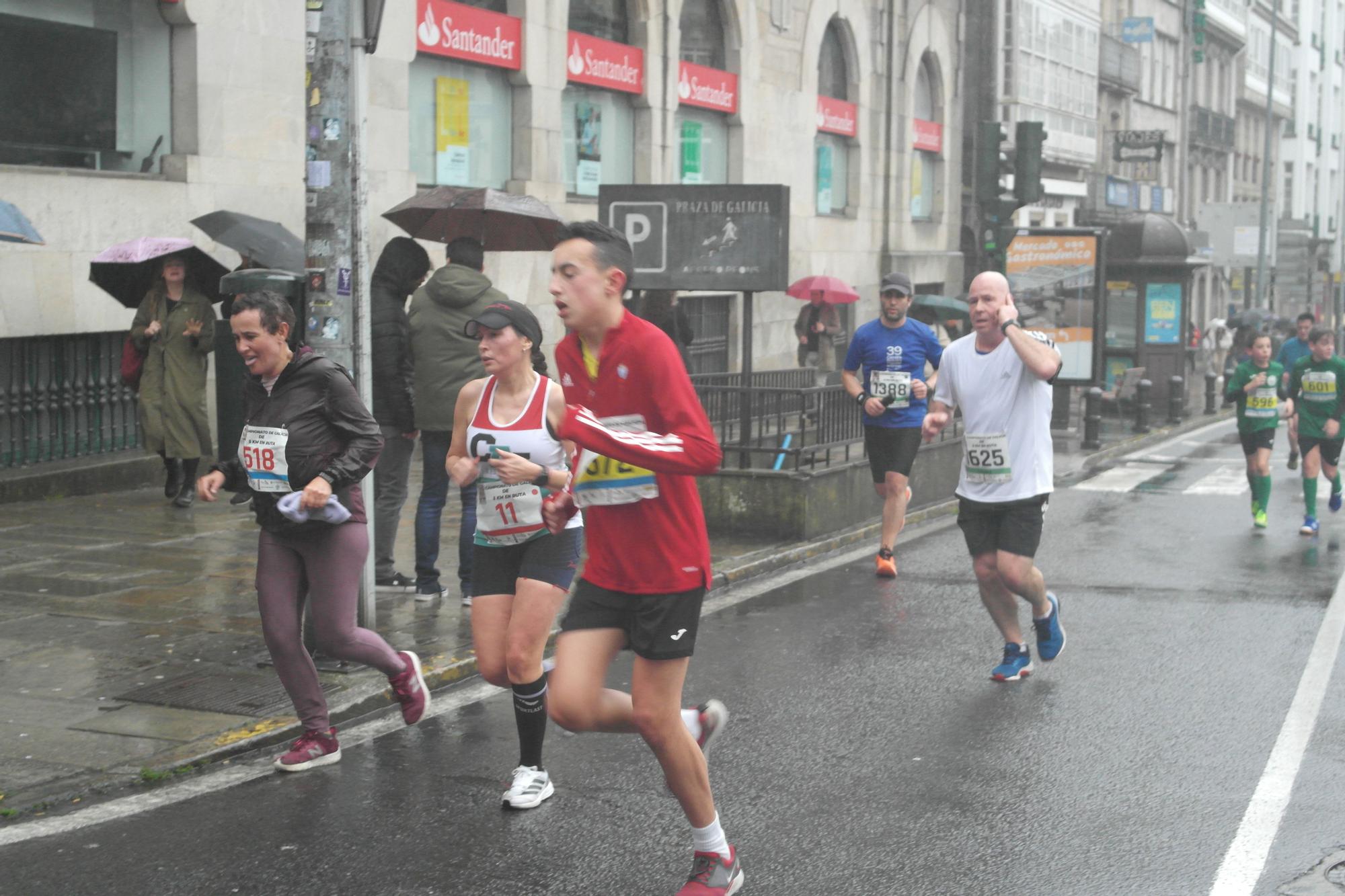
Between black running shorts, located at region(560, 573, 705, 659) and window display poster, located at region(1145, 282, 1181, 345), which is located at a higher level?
window display poster, located at region(1145, 282, 1181, 345)

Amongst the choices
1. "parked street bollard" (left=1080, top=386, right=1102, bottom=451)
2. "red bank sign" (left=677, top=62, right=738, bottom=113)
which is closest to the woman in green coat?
"red bank sign" (left=677, top=62, right=738, bottom=113)

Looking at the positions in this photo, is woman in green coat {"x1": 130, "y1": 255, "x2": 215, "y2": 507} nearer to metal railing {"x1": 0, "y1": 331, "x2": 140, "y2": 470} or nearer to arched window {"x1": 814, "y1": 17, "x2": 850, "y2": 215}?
metal railing {"x1": 0, "y1": 331, "x2": 140, "y2": 470}

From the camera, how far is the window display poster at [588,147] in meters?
20.7

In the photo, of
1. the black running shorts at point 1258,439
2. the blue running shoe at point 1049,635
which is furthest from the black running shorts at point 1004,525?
the black running shorts at point 1258,439

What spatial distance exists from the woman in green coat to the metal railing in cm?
107

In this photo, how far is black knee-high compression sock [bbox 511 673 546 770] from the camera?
5.61m

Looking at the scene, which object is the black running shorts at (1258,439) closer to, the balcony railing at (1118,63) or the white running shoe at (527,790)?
the white running shoe at (527,790)

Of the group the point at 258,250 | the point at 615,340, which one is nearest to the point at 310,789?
the point at 615,340

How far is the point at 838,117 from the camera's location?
28000 mm

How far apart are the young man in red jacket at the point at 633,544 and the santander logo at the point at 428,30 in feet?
43.5

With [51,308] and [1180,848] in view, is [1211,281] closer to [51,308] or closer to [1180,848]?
[51,308]

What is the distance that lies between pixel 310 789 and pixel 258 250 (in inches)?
278

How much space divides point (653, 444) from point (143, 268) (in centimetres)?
901

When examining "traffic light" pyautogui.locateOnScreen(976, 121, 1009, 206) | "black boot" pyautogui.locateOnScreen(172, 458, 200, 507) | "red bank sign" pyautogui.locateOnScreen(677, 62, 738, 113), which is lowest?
"black boot" pyautogui.locateOnScreen(172, 458, 200, 507)
